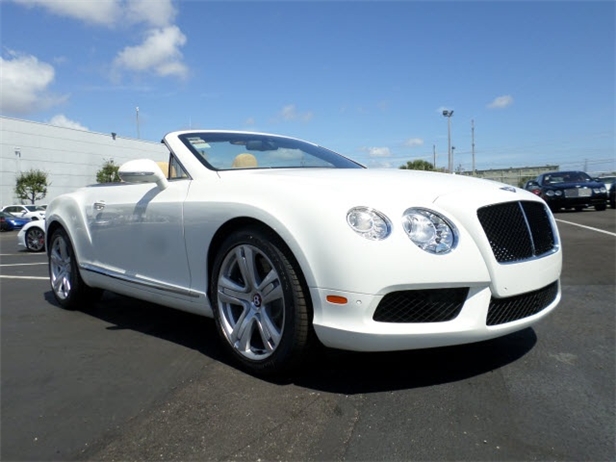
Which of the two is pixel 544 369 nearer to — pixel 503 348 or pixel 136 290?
pixel 503 348

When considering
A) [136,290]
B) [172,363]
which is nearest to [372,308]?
[172,363]

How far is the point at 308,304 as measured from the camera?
2531mm

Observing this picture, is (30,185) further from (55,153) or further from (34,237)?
(34,237)

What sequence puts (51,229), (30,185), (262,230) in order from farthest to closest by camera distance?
(30,185)
(51,229)
(262,230)

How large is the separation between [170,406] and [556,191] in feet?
52.2

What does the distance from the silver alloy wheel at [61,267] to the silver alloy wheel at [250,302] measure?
2.34m

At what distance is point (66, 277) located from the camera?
4660 mm

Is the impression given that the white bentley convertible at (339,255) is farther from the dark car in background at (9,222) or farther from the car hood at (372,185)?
the dark car in background at (9,222)

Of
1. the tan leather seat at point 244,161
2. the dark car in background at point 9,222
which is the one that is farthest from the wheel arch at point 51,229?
the dark car in background at point 9,222

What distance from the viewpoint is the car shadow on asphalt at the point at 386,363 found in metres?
2.64

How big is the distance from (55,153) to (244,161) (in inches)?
1931

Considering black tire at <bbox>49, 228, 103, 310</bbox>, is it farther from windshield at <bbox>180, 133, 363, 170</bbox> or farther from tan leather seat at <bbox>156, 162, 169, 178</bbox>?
windshield at <bbox>180, 133, 363, 170</bbox>

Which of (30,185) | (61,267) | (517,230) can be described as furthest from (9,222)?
(517,230)

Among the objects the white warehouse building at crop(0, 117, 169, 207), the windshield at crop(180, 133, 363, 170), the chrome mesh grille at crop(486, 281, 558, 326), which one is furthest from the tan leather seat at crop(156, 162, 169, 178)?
the white warehouse building at crop(0, 117, 169, 207)
